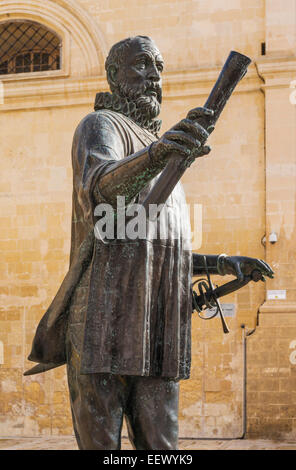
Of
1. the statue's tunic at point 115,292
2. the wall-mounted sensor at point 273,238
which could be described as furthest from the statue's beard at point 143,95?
the wall-mounted sensor at point 273,238

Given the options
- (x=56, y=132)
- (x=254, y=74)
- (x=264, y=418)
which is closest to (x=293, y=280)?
(x=264, y=418)

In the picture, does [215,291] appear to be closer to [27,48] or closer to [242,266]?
[242,266]

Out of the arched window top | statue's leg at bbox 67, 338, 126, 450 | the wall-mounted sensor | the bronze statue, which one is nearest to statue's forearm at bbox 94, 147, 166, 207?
the bronze statue

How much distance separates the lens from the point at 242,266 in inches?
139

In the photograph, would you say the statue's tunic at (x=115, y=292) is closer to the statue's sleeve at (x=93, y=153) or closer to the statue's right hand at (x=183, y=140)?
the statue's sleeve at (x=93, y=153)

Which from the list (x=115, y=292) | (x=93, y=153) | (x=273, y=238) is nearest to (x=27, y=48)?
(x=273, y=238)

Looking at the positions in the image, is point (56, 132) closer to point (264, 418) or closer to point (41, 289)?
point (41, 289)

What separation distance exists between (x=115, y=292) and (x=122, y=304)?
5cm

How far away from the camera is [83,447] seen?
10.0 feet

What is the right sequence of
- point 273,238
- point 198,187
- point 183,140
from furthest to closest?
point 198,187 < point 273,238 < point 183,140

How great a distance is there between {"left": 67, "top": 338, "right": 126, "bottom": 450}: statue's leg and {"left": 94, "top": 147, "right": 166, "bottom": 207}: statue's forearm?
64 centimetres

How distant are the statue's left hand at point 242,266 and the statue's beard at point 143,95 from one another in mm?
661

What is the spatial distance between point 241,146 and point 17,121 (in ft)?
12.9

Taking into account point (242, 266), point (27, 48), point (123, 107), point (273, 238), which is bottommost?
point (242, 266)
